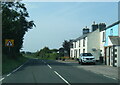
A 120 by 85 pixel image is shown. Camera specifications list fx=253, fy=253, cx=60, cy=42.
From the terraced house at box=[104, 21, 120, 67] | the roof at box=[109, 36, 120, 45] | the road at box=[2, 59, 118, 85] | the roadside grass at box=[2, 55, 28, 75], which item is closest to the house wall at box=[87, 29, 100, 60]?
the terraced house at box=[104, 21, 120, 67]

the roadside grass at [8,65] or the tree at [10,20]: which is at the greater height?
the tree at [10,20]

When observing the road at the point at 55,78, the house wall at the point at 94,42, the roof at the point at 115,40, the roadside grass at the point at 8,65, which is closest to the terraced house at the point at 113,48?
the roof at the point at 115,40

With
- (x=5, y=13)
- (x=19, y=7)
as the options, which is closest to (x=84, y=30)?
(x=19, y=7)

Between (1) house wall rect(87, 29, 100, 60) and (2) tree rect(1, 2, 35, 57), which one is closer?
(2) tree rect(1, 2, 35, 57)

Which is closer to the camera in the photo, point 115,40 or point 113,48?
point 113,48

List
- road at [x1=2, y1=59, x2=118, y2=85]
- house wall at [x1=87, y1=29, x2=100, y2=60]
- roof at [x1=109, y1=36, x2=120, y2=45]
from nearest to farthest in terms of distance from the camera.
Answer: road at [x1=2, y1=59, x2=118, y2=85]
roof at [x1=109, y1=36, x2=120, y2=45]
house wall at [x1=87, y1=29, x2=100, y2=60]

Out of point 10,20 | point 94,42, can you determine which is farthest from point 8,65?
point 94,42

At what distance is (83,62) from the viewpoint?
39719mm

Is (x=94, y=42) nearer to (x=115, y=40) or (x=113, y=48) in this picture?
(x=115, y=40)

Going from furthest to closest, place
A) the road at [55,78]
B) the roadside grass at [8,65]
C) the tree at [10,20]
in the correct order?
1. the tree at [10,20]
2. the roadside grass at [8,65]
3. the road at [55,78]

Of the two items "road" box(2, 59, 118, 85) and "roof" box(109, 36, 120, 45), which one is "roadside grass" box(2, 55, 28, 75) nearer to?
"road" box(2, 59, 118, 85)

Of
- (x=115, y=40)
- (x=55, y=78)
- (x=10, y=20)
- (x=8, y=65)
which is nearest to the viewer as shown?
(x=55, y=78)

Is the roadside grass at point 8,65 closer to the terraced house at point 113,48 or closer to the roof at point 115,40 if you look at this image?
the terraced house at point 113,48

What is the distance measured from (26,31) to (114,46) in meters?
26.2
